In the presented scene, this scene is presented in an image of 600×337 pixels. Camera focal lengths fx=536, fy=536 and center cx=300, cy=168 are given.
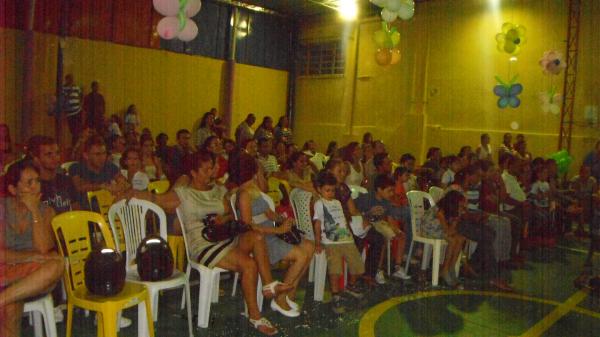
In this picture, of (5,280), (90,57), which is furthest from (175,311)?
(90,57)

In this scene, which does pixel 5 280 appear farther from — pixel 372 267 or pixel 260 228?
pixel 372 267

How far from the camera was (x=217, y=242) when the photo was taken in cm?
378

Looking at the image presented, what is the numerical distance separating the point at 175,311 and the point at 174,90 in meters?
9.54

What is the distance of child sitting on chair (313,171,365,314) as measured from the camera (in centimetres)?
445

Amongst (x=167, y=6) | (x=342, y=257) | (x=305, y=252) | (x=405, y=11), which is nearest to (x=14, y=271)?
(x=305, y=252)

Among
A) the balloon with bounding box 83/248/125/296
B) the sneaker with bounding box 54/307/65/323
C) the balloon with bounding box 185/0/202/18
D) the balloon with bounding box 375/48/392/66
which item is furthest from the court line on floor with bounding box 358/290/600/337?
the balloon with bounding box 375/48/392/66

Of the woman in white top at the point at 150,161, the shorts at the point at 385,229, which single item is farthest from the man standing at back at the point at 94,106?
the shorts at the point at 385,229

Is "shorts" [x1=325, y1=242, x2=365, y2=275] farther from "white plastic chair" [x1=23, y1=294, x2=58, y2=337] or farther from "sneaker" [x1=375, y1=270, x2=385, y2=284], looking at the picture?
"white plastic chair" [x1=23, y1=294, x2=58, y2=337]

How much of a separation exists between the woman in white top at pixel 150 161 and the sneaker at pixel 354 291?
2619mm

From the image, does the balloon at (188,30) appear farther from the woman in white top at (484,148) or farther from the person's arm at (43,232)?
the woman in white top at (484,148)

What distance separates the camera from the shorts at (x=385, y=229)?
5074mm

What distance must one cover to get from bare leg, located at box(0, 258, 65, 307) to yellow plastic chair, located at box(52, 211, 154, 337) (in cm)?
21

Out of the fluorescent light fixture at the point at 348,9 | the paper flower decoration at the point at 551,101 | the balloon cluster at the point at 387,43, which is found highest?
the fluorescent light fixture at the point at 348,9

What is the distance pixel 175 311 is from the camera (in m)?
4.07
